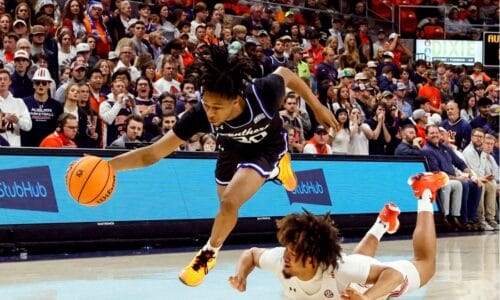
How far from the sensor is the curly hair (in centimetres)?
613

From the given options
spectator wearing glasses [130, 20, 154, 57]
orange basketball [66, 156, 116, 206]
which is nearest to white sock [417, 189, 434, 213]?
orange basketball [66, 156, 116, 206]

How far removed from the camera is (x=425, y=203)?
26.1 feet

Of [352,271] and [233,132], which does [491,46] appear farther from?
[352,271]

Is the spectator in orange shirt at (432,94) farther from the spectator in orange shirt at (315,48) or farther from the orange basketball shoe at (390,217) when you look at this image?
the orange basketball shoe at (390,217)

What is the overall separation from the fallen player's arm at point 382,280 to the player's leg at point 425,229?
77cm

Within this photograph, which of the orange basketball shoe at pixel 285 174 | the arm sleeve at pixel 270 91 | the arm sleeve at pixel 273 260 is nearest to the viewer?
the arm sleeve at pixel 273 260

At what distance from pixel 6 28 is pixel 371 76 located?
7.89 m

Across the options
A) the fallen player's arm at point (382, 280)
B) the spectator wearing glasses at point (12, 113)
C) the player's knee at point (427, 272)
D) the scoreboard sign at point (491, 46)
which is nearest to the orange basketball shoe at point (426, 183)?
the player's knee at point (427, 272)

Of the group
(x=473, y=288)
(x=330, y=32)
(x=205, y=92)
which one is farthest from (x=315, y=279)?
(x=330, y=32)

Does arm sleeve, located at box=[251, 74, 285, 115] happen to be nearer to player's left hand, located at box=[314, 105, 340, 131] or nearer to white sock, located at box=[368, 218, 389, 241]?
player's left hand, located at box=[314, 105, 340, 131]

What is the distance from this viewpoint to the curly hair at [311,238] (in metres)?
6.13

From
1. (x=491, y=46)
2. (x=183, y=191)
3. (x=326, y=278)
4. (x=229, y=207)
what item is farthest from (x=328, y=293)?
(x=491, y=46)

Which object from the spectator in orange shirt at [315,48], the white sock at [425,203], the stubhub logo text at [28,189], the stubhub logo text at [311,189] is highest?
the white sock at [425,203]

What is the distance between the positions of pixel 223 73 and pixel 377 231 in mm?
1751
